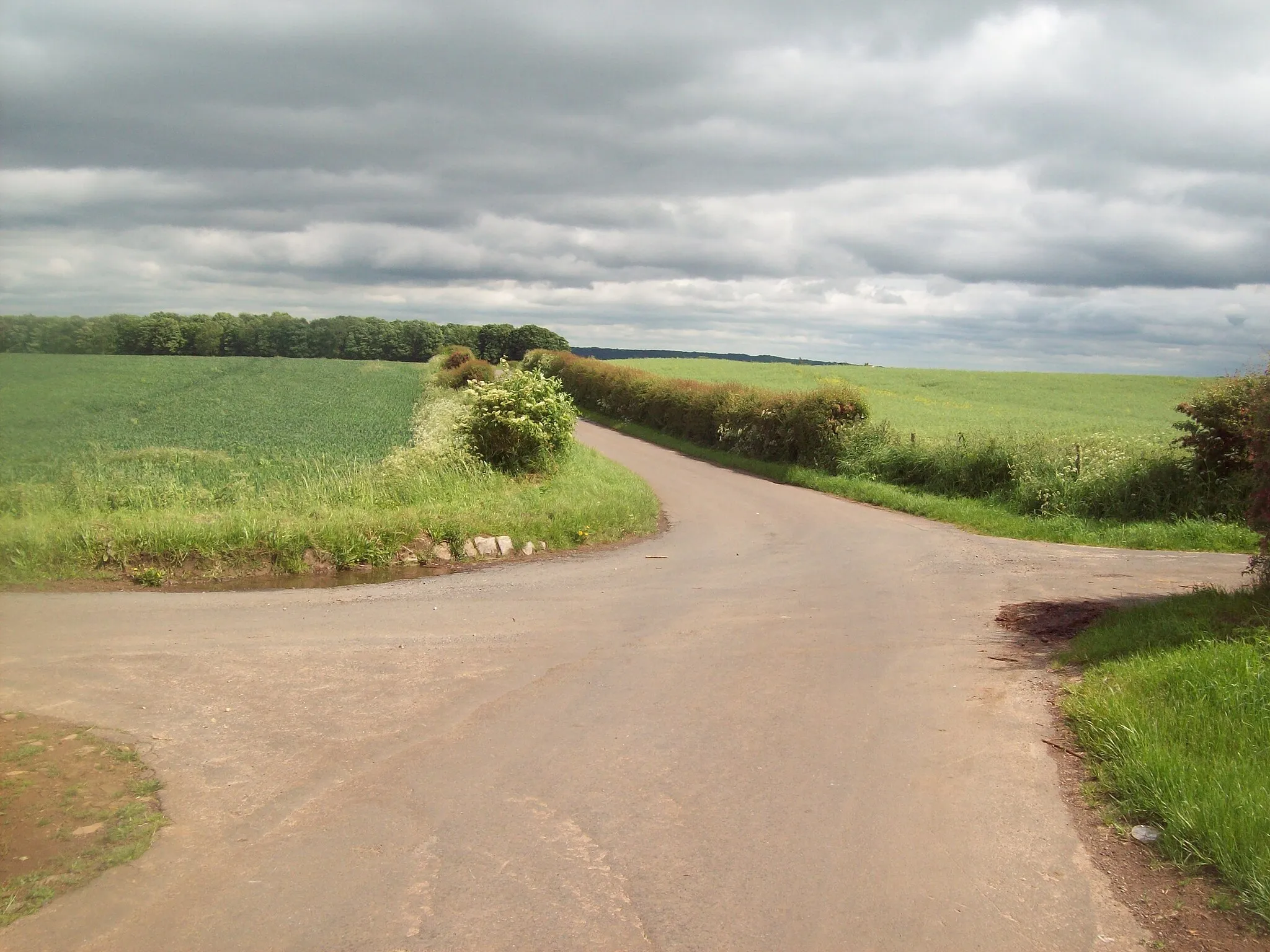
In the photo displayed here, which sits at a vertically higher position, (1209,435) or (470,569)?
(1209,435)

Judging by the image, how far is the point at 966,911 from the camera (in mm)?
4176

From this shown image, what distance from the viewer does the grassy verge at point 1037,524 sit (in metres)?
15.8

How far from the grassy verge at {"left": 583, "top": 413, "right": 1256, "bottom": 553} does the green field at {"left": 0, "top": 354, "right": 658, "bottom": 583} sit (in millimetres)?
6034

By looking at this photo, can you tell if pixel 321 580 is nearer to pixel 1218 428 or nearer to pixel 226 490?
pixel 226 490

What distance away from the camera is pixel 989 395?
59.4m

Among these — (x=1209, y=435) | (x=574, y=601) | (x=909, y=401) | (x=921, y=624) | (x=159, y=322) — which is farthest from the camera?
(x=909, y=401)

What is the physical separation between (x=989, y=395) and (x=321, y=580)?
2146 inches

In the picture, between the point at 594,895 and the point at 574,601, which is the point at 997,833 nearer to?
the point at 594,895

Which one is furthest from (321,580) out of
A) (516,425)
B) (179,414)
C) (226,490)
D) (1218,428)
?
(1218,428)

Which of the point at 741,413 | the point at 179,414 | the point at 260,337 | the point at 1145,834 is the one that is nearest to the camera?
the point at 1145,834

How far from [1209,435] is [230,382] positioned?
34.7 m

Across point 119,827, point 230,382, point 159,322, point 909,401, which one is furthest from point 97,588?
point 909,401

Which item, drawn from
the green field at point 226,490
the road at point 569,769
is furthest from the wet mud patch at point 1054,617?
the green field at point 226,490

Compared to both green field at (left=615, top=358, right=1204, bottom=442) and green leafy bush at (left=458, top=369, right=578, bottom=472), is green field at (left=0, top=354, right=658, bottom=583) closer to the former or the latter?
green leafy bush at (left=458, top=369, right=578, bottom=472)
